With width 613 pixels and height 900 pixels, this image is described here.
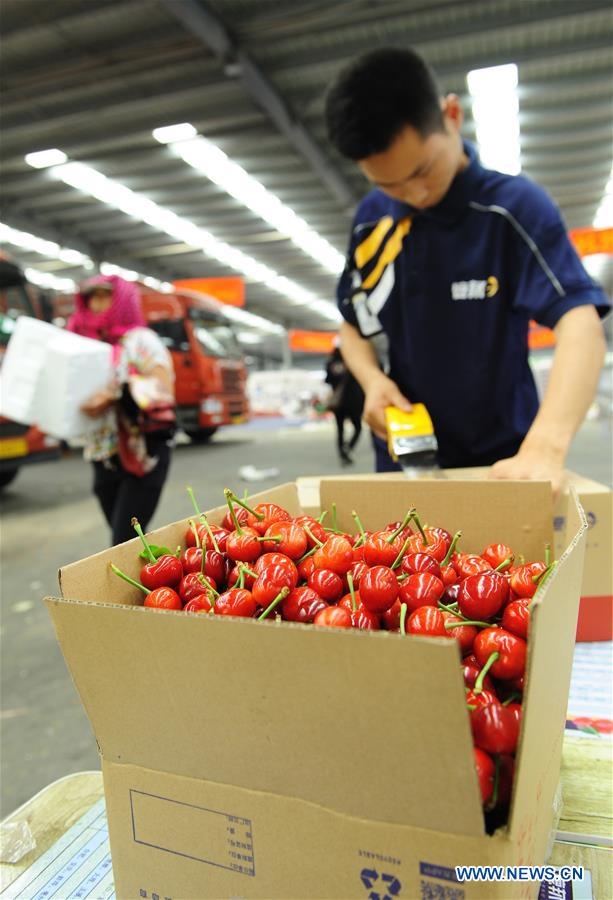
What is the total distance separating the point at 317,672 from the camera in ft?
1.91

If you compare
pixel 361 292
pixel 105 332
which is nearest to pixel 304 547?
pixel 361 292

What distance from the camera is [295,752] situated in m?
0.63

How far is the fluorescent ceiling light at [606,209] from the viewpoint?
12516 millimetres

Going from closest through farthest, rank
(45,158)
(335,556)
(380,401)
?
(335,556) < (380,401) < (45,158)

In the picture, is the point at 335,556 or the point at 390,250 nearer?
the point at 335,556

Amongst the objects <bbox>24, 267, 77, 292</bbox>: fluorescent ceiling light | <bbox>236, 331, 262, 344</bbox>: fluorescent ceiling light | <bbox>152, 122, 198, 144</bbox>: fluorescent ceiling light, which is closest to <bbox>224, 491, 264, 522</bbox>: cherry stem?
<bbox>152, 122, 198, 144</bbox>: fluorescent ceiling light

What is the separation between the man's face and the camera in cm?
164

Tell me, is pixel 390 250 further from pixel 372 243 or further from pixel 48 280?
pixel 48 280

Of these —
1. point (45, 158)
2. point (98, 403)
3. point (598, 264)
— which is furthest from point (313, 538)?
point (598, 264)

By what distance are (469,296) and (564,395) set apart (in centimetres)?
53

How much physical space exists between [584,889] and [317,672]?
56cm

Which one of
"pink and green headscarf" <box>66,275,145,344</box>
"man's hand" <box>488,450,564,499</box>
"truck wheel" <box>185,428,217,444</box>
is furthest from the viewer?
"truck wheel" <box>185,428,217,444</box>

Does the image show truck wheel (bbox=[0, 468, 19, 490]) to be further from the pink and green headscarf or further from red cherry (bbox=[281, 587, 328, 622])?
red cherry (bbox=[281, 587, 328, 622])

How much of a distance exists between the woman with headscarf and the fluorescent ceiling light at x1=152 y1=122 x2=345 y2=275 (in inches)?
254
